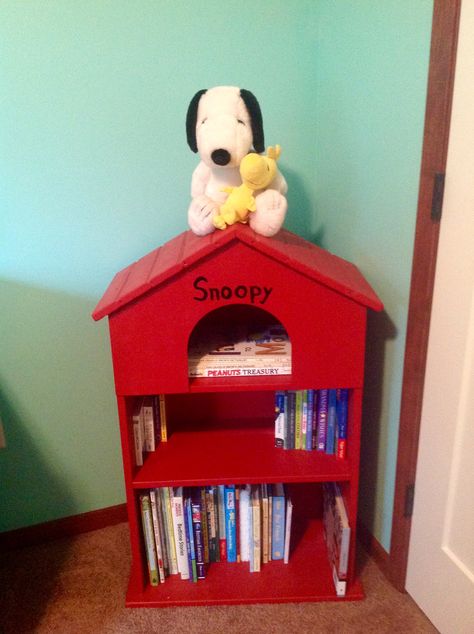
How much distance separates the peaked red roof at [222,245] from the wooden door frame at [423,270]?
0.12 metres

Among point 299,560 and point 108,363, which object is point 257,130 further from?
point 299,560

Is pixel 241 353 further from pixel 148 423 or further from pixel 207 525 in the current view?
pixel 207 525

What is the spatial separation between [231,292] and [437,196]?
483 mm

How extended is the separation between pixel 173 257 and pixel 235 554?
2.93ft

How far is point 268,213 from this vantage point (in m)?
1.08

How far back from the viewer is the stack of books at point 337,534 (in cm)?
127

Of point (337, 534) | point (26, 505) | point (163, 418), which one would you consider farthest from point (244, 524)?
point (26, 505)

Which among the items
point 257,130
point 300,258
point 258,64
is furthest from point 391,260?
point 258,64

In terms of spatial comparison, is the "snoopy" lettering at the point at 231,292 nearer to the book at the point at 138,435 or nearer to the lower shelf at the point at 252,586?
the book at the point at 138,435

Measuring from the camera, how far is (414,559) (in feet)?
4.24

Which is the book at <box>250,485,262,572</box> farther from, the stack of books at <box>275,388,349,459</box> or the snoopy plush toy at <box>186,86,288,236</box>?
the snoopy plush toy at <box>186,86,288,236</box>

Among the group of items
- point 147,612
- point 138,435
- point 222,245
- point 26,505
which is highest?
point 222,245

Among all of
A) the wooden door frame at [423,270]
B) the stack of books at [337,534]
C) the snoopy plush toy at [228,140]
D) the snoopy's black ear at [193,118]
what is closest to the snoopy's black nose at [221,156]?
the snoopy plush toy at [228,140]

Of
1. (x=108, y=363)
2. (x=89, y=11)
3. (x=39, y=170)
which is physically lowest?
(x=108, y=363)
